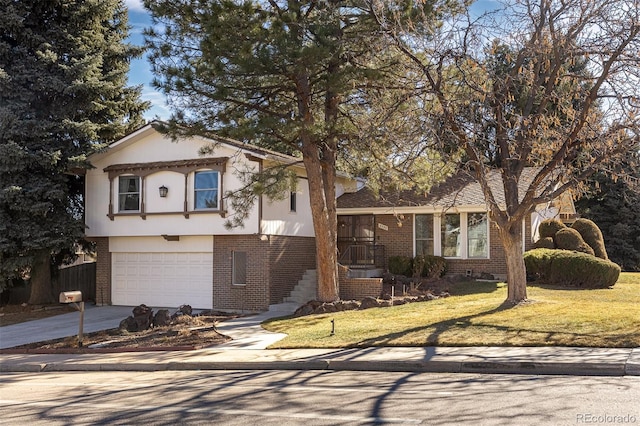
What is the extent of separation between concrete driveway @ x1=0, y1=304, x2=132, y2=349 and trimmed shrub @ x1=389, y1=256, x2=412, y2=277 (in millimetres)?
9758

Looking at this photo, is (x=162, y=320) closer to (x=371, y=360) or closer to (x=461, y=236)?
(x=371, y=360)

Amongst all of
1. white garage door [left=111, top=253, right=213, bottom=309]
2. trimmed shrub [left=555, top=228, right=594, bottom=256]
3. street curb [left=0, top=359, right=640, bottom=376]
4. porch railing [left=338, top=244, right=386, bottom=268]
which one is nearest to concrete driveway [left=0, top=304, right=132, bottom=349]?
white garage door [left=111, top=253, right=213, bottom=309]

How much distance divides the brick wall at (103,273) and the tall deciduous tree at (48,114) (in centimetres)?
126

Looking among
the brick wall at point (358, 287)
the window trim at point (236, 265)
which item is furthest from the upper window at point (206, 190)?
the brick wall at point (358, 287)

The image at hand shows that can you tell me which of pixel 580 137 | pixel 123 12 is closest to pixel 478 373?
pixel 580 137

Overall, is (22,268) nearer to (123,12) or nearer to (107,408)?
(123,12)

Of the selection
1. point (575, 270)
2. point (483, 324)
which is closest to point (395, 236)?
point (575, 270)

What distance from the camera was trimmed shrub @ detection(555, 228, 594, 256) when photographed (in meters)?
24.3

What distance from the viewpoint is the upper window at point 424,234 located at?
25344 mm

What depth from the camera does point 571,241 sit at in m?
24.3

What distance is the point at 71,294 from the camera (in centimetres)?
1541

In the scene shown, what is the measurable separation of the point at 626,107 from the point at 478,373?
707 cm

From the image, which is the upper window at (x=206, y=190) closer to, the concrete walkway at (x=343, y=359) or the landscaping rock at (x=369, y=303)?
the landscaping rock at (x=369, y=303)
